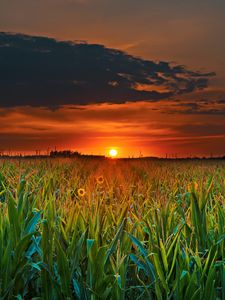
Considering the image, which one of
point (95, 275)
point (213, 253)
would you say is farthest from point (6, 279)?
point (213, 253)

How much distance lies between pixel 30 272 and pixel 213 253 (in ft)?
4.85

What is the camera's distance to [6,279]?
344 centimetres

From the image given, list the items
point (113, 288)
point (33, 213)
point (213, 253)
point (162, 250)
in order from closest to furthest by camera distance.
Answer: point (113, 288), point (162, 250), point (213, 253), point (33, 213)

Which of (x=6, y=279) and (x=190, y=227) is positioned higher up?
(x=190, y=227)

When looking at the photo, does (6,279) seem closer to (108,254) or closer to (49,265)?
(49,265)

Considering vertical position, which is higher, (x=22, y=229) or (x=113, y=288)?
(x=22, y=229)

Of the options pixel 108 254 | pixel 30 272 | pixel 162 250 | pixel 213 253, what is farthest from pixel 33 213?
pixel 213 253

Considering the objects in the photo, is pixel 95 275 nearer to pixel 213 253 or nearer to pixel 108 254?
pixel 108 254

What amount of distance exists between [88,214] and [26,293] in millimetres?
862

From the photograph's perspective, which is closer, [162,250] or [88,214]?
[162,250]

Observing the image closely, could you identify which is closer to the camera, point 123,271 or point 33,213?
point 123,271

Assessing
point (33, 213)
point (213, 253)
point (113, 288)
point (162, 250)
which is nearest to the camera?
point (113, 288)

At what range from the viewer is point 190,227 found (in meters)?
4.17

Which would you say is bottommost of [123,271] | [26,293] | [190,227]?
[26,293]
